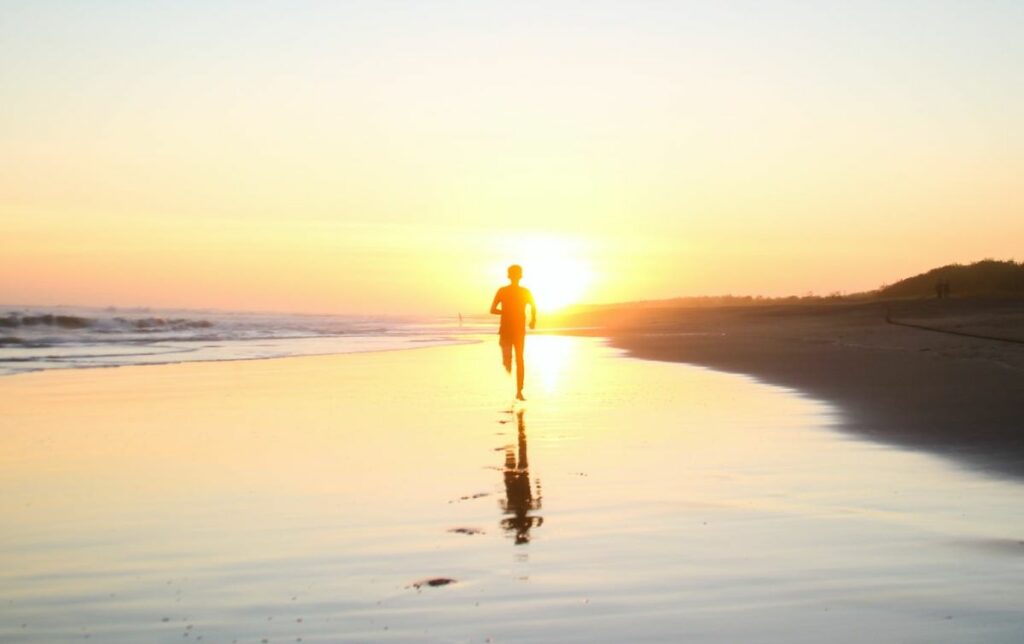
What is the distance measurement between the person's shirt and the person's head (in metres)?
0.17

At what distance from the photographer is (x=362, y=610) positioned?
4.72 metres

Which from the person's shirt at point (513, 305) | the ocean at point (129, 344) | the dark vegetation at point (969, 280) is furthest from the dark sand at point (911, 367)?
the ocean at point (129, 344)

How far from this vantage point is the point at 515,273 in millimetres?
17141

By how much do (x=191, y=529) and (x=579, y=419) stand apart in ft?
23.0

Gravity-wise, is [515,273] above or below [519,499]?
above

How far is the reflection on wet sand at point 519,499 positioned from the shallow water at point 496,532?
0.10 ft

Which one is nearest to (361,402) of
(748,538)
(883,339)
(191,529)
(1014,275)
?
(191,529)

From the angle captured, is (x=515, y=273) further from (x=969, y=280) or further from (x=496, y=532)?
(x=969, y=280)

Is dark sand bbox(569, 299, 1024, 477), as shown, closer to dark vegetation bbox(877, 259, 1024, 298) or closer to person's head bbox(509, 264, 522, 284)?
person's head bbox(509, 264, 522, 284)

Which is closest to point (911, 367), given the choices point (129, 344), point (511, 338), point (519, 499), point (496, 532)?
point (511, 338)

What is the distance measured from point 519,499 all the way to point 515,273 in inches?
388

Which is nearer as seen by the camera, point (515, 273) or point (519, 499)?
point (519, 499)

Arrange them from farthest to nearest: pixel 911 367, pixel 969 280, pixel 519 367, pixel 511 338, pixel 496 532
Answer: pixel 969 280 → pixel 911 367 → pixel 511 338 → pixel 519 367 → pixel 496 532

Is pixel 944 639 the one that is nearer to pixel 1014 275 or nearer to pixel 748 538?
pixel 748 538
